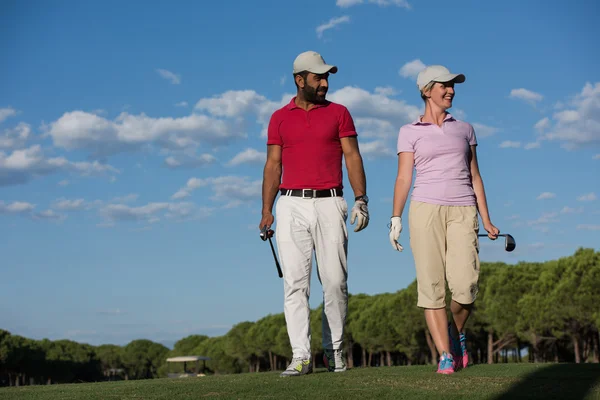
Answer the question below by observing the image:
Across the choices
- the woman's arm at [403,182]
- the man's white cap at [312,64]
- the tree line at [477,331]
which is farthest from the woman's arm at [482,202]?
the tree line at [477,331]

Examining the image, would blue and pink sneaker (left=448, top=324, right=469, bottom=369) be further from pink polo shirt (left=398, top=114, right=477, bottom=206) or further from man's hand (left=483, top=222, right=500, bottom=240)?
pink polo shirt (left=398, top=114, right=477, bottom=206)

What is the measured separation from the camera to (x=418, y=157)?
8195 millimetres

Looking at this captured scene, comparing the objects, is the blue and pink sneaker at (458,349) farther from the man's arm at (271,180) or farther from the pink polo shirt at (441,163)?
the man's arm at (271,180)

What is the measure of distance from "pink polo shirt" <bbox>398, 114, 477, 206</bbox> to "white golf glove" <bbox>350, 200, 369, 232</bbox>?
0.60m

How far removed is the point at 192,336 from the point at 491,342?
11602 cm

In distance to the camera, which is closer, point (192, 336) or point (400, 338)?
point (400, 338)

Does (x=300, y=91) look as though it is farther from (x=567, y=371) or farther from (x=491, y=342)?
(x=491, y=342)

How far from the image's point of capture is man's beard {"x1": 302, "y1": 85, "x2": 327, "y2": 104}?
8641 millimetres

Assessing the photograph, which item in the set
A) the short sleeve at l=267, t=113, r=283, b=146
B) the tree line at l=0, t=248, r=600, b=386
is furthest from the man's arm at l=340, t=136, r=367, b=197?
the tree line at l=0, t=248, r=600, b=386

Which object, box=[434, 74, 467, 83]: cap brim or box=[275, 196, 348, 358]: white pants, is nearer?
box=[434, 74, 467, 83]: cap brim

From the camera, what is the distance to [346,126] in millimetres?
8633

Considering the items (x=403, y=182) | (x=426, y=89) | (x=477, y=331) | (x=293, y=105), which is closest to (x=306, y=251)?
(x=403, y=182)

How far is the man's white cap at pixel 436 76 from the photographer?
8.22 m

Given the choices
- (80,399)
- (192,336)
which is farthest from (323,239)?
(192,336)
